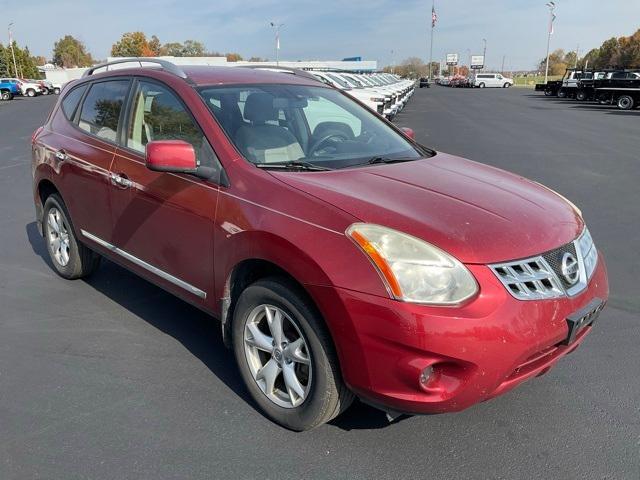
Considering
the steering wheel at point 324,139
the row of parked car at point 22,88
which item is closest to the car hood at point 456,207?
the steering wheel at point 324,139

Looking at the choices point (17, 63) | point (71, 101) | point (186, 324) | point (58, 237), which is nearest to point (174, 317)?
point (186, 324)

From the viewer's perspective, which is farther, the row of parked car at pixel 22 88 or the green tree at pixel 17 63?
the green tree at pixel 17 63

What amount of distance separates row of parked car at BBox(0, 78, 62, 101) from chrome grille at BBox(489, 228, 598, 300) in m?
48.4

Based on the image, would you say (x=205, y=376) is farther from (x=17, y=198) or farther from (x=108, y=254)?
(x=17, y=198)

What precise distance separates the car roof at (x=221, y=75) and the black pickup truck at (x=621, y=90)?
2988 cm

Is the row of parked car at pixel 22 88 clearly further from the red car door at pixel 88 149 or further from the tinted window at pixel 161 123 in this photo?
the tinted window at pixel 161 123

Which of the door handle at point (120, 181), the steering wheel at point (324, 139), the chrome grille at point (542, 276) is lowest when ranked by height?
the chrome grille at point (542, 276)

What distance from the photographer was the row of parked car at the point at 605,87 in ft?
95.0

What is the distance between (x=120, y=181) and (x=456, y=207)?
230 centimetres

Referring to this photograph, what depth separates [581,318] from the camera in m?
2.53

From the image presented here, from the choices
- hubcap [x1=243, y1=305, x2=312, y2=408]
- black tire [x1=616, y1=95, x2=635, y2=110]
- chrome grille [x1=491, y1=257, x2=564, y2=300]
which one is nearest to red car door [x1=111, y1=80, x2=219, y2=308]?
hubcap [x1=243, y1=305, x2=312, y2=408]

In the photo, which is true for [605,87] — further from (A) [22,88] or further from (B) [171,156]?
(A) [22,88]

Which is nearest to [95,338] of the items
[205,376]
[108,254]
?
[108,254]

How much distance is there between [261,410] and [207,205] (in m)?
1.16
